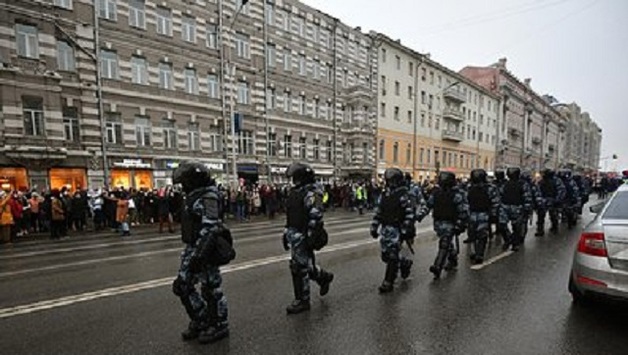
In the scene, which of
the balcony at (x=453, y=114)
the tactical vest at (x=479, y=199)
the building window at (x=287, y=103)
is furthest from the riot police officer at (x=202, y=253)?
the balcony at (x=453, y=114)

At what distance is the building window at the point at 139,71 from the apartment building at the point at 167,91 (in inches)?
2.2

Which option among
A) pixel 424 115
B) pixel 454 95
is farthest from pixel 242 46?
pixel 454 95

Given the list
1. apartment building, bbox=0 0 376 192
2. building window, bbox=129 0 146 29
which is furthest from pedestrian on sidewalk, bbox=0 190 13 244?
building window, bbox=129 0 146 29

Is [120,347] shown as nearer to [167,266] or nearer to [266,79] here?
[167,266]

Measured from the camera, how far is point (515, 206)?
9234 millimetres

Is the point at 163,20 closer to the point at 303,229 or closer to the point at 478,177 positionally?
the point at 478,177

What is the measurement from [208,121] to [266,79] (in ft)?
19.3

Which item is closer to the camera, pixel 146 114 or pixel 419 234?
pixel 419 234

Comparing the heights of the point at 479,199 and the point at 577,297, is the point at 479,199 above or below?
above

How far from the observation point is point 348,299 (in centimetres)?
529

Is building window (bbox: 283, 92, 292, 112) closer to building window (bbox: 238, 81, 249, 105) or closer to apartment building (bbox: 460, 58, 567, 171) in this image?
building window (bbox: 238, 81, 249, 105)

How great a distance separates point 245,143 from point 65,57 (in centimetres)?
1145

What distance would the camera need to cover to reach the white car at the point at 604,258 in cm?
397

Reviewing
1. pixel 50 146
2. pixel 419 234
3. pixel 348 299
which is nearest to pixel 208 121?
pixel 50 146
